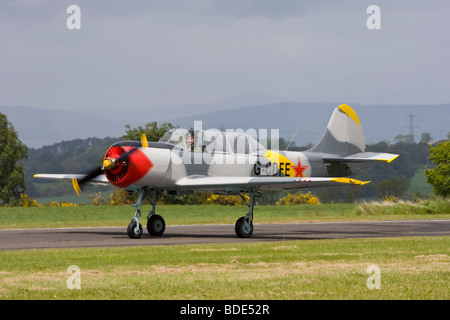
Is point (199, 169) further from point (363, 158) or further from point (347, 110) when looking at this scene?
point (347, 110)

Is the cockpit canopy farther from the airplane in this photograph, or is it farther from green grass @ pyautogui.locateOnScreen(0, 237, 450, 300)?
green grass @ pyautogui.locateOnScreen(0, 237, 450, 300)

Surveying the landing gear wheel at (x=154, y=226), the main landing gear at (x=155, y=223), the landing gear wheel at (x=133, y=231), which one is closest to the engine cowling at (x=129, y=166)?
the main landing gear at (x=155, y=223)

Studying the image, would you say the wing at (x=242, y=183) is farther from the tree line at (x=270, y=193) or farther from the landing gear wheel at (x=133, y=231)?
the tree line at (x=270, y=193)

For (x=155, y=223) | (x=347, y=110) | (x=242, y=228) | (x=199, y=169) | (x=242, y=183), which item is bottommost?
(x=242, y=228)

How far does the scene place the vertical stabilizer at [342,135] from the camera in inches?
1267

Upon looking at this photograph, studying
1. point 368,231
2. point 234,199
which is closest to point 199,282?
point 368,231

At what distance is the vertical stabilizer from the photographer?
3219cm

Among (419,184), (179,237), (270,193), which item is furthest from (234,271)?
(419,184)

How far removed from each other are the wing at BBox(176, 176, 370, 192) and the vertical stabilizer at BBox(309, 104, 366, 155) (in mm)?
7642

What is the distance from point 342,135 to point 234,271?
19.3 m

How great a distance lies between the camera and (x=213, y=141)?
2528 cm

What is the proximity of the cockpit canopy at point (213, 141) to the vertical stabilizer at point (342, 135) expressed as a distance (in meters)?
5.92
